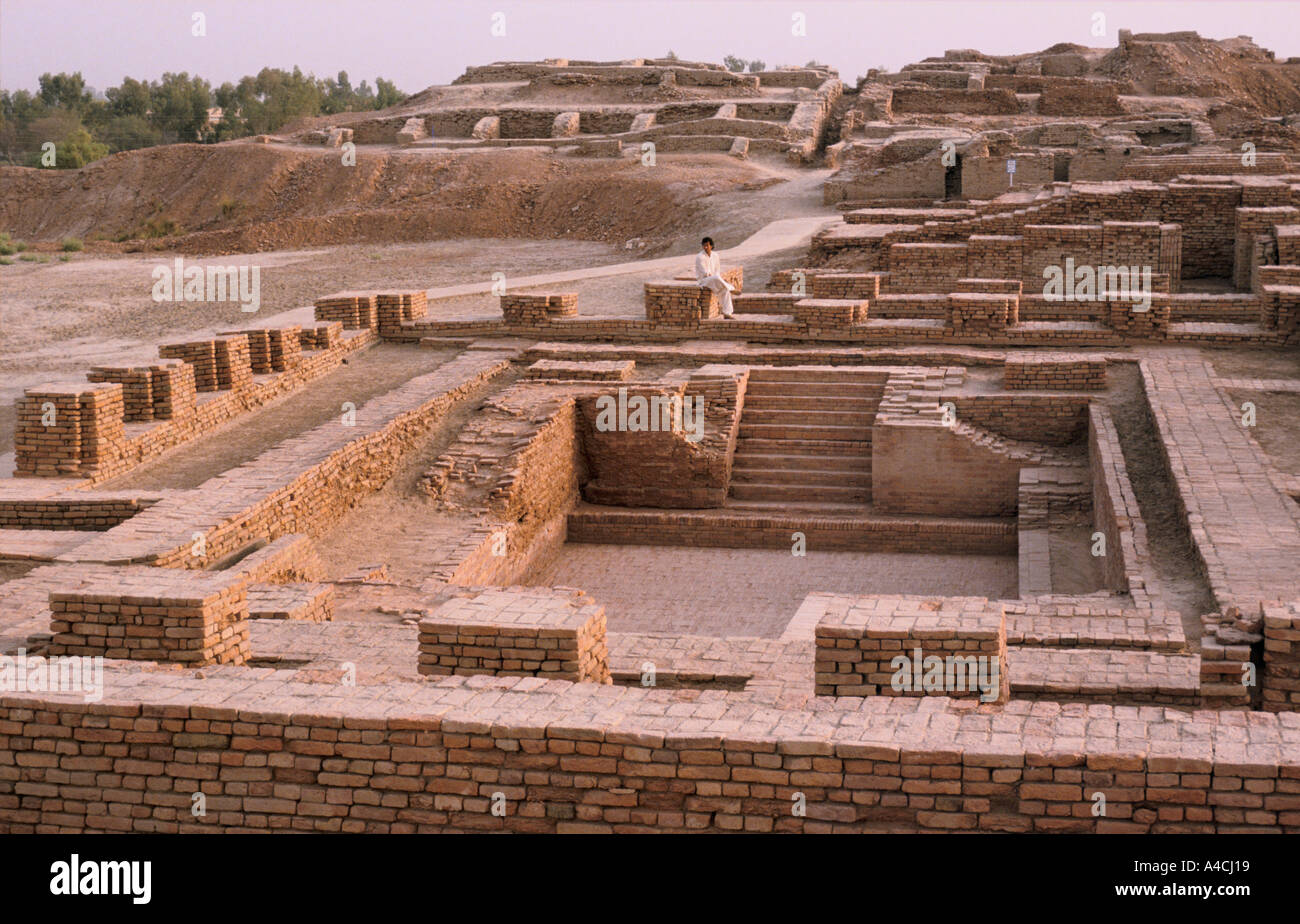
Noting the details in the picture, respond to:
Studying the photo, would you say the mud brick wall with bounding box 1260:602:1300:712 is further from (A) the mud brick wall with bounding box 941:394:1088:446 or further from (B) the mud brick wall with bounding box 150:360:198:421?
(B) the mud brick wall with bounding box 150:360:198:421

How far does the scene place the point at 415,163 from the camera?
32188 millimetres

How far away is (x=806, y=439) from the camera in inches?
505

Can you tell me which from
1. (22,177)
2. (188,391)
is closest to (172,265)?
(22,177)

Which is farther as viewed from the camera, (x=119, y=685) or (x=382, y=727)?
(x=119, y=685)

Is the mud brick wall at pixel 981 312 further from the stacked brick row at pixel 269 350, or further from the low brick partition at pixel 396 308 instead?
the stacked brick row at pixel 269 350

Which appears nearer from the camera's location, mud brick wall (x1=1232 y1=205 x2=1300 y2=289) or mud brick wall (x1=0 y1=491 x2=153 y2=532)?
mud brick wall (x1=0 y1=491 x2=153 y2=532)

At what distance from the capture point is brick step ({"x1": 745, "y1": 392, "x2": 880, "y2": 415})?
42.7ft

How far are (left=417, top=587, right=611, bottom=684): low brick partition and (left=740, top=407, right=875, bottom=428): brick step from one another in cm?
680

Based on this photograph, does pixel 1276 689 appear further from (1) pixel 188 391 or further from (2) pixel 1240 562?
(1) pixel 188 391

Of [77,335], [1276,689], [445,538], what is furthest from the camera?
[77,335]

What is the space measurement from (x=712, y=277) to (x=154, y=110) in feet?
192

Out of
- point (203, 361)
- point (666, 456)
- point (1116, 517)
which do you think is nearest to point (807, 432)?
point (666, 456)

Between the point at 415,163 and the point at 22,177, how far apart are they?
991 centimetres

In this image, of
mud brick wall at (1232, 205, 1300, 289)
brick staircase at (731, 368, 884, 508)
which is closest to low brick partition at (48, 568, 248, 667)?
brick staircase at (731, 368, 884, 508)
